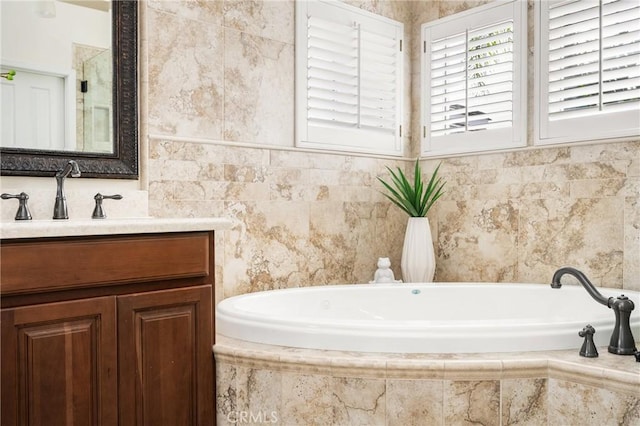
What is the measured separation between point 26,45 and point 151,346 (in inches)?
48.2

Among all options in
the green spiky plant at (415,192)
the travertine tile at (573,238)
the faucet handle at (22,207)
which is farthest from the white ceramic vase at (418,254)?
the faucet handle at (22,207)

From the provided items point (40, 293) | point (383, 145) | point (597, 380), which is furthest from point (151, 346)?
point (383, 145)

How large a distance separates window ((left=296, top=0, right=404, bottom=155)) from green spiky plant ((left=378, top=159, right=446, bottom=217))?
0.60ft

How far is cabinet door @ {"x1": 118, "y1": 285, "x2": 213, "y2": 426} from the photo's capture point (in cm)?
170

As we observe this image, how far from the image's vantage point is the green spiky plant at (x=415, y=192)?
Answer: 10.5ft

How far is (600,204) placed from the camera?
2729 mm

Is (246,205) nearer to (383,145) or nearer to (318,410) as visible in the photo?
(383,145)

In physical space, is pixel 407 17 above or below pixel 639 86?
above

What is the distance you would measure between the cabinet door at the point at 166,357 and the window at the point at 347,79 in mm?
1355

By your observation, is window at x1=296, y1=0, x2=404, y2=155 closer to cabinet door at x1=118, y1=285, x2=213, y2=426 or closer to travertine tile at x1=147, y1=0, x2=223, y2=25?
travertine tile at x1=147, y1=0, x2=223, y2=25

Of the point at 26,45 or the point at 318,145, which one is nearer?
the point at 26,45

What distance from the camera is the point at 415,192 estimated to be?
3207 mm

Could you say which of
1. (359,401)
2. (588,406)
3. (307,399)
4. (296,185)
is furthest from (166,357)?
(296,185)

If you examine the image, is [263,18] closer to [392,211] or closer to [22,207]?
[392,211]
